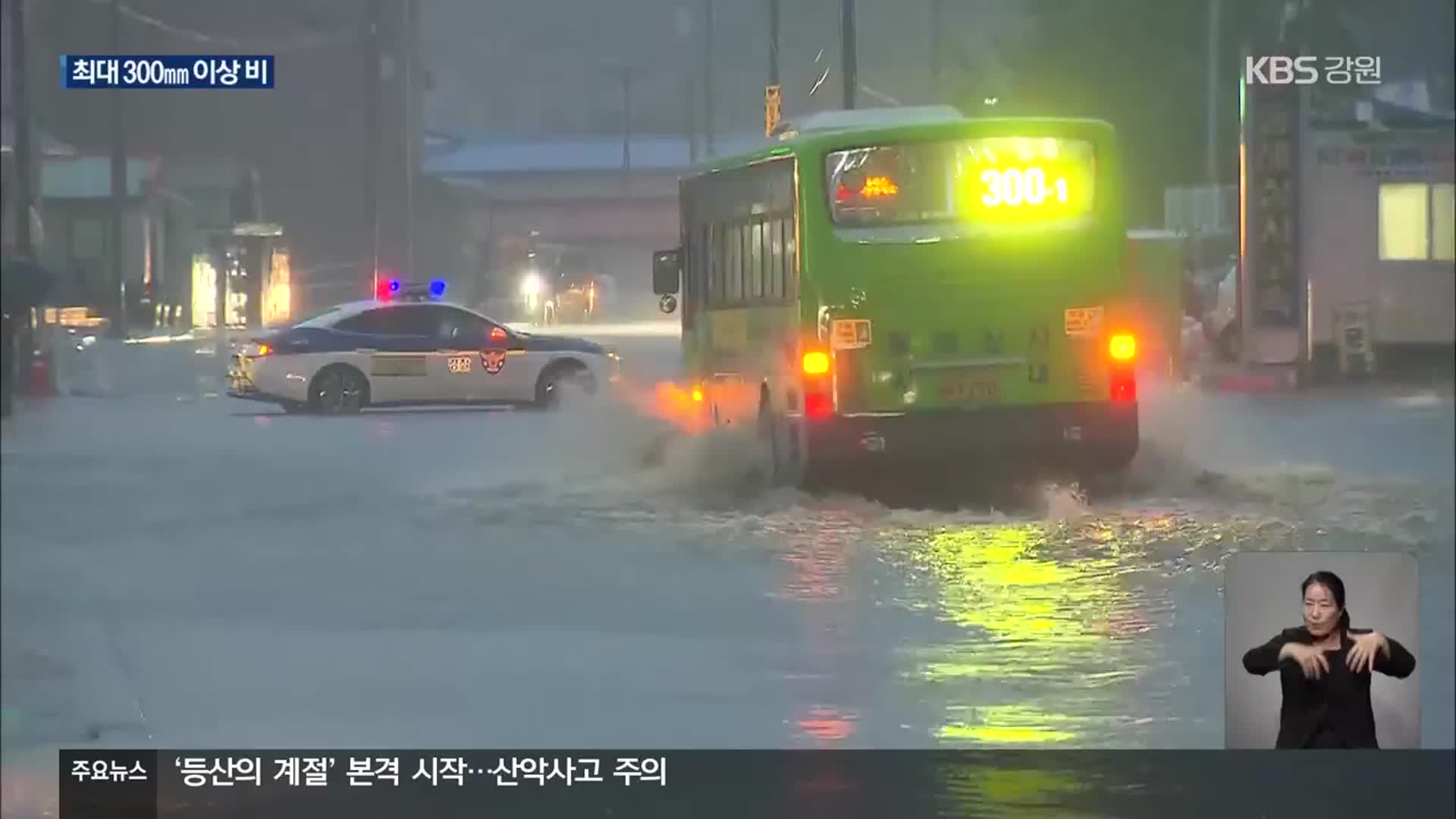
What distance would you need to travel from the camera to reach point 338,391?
7012 millimetres

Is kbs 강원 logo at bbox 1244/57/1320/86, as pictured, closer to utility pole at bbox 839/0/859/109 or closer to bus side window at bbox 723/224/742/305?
utility pole at bbox 839/0/859/109

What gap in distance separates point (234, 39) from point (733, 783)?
6.26 ft

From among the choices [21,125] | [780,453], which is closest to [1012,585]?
[780,453]

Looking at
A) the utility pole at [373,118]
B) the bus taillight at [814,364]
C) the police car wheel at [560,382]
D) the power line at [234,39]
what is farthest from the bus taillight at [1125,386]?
the power line at [234,39]

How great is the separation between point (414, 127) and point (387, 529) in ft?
2.94

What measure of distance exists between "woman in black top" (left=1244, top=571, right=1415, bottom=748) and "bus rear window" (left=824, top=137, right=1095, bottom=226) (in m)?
1.07

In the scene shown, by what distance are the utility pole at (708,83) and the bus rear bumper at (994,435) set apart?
2.24 ft

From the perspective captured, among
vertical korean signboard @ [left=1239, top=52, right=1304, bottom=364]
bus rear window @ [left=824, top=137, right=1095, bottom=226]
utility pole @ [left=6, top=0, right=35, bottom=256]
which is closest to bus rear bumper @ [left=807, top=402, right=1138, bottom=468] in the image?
vertical korean signboard @ [left=1239, top=52, right=1304, bottom=364]

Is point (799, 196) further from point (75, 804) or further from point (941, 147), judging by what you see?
point (75, 804)

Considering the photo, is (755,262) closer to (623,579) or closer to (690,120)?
(690,120)

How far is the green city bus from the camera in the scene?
22.9ft

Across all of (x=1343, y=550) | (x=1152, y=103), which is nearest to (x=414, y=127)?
(x=1152, y=103)

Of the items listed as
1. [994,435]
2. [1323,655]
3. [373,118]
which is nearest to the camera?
[1323,655]

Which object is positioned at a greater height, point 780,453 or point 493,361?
point 493,361
